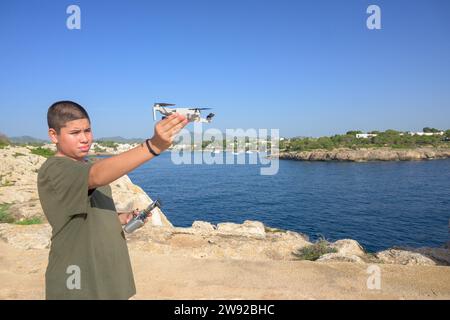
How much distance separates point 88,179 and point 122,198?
66.6ft

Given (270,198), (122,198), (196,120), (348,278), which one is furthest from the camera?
(270,198)

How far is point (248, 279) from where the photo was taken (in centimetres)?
740

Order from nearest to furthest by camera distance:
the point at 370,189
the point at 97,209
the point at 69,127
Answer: the point at 69,127 < the point at 97,209 < the point at 370,189

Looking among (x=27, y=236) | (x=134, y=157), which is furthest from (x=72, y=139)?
(x=27, y=236)

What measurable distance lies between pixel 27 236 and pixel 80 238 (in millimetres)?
10126

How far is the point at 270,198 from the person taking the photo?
4725 centimetres

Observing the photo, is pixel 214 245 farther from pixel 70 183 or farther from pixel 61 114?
pixel 70 183

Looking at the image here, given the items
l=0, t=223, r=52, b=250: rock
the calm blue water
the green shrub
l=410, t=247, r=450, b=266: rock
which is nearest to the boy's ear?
l=0, t=223, r=52, b=250: rock

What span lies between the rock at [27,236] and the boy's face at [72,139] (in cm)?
939

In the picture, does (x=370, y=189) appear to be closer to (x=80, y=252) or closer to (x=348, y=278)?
(x=348, y=278)

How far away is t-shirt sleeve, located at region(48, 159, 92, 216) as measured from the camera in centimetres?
191
